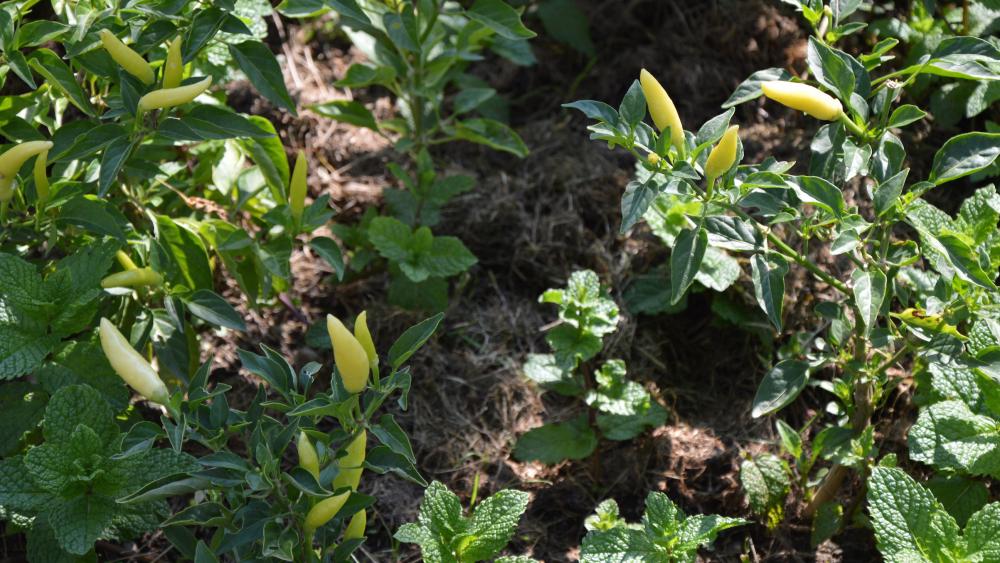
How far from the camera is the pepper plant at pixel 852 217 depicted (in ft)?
5.90

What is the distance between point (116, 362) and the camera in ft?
5.72

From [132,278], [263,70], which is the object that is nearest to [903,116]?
[263,70]

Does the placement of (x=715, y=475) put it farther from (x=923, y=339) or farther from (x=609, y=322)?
(x=923, y=339)

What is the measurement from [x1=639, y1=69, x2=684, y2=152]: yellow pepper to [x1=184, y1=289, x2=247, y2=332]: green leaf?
1036mm

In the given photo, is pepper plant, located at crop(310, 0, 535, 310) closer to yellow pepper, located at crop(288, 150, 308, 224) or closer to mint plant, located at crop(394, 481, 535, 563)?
yellow pepper, located at crop(288, 150, 308, 224)

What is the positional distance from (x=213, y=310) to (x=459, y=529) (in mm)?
757

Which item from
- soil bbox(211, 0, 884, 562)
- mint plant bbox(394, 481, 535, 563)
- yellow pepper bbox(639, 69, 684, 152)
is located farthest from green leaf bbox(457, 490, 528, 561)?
yellow pepper bbox(639, 69, 684, 152)

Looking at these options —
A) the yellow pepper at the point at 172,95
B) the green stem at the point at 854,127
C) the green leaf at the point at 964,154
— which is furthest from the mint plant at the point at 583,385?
the yellow pepper at the point at 172,95

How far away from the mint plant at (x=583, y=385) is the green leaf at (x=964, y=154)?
833 millimetres

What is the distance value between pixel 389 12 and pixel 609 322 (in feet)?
3.27

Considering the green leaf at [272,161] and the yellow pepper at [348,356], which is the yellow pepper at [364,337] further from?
the green leaf at [272,161]

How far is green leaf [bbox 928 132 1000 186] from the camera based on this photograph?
6.09ft

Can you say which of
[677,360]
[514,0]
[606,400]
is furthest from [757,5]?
[606,400]

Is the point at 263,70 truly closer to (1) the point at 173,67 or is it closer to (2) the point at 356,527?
(1) the point at 173,67
